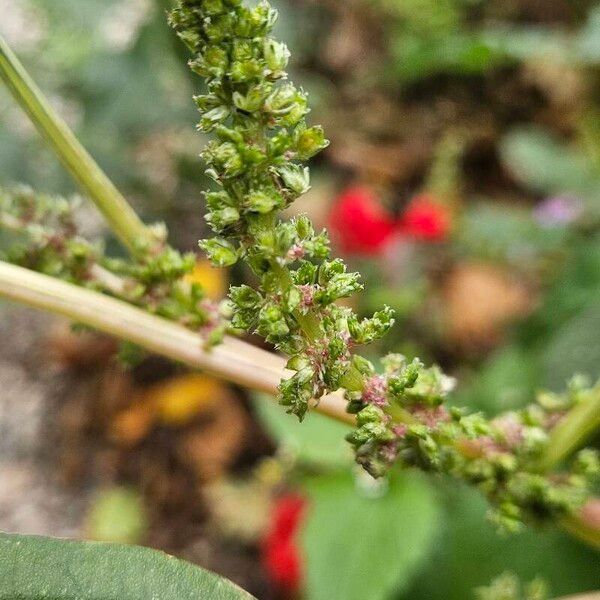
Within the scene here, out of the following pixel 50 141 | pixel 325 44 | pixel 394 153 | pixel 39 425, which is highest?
pixel 325 44

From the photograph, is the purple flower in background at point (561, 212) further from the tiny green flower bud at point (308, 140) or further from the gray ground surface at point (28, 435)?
the tiny green flower bud at point (308, 140)

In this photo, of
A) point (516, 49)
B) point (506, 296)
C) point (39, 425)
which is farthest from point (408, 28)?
point (39, 425)

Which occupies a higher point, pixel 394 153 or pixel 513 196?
pixel 394 153

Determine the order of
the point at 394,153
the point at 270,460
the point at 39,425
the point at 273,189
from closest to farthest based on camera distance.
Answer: the point at 273,189 < the point at 270,460 < the point at 39,425 < the point at 394,153

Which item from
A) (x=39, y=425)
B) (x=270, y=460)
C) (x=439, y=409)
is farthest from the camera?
(x=39, y=425)

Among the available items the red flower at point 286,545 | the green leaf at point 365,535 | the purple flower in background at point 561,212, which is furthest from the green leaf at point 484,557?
the purple flower in background at point 561,212

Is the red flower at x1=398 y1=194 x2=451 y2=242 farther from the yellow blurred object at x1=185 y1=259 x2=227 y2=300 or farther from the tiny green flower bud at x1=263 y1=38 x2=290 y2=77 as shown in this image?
the tiny green flower bud at x1=263 y1=38 x2=290 y2=77

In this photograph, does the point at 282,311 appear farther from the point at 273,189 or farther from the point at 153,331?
the point at 153,331
